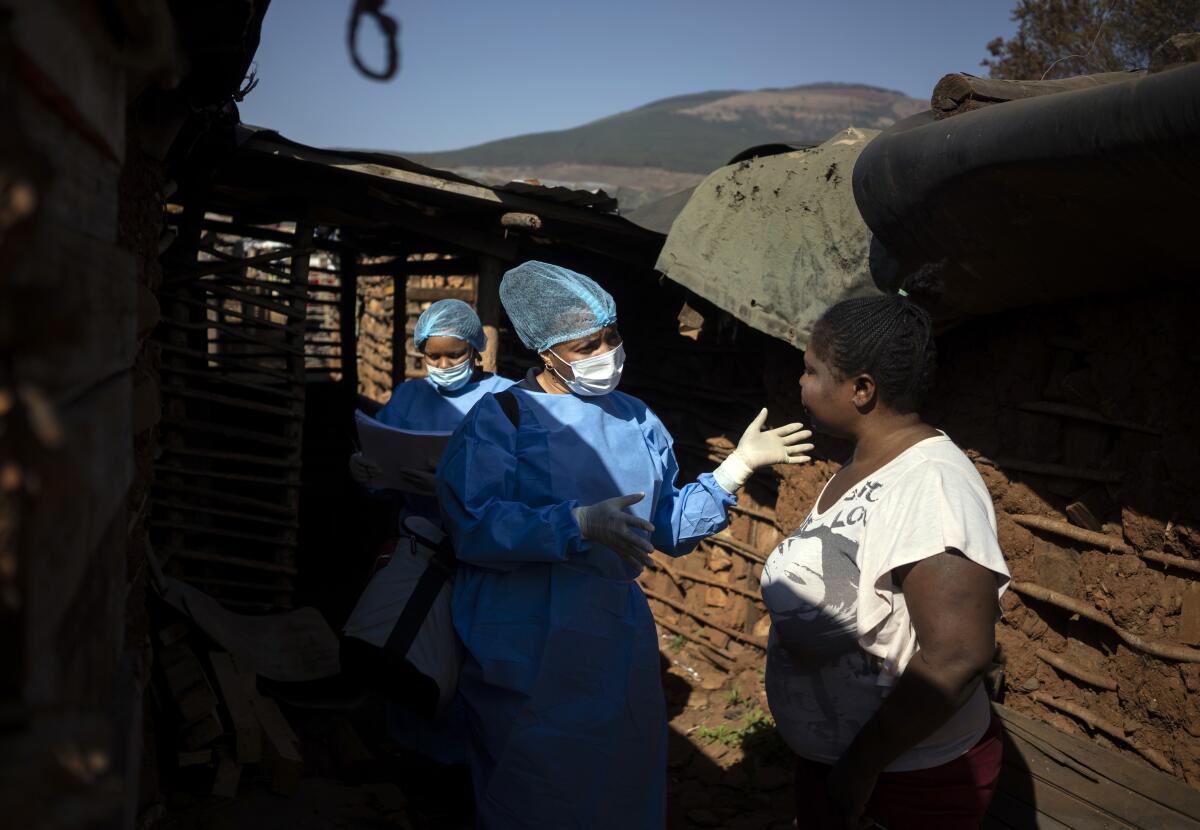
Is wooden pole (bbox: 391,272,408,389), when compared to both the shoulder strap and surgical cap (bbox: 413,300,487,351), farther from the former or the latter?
the shoulder strap

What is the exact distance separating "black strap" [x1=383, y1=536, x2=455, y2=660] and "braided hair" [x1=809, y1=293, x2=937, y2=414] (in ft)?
5.00

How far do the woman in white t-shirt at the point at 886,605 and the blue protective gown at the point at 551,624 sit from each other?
0.68 m

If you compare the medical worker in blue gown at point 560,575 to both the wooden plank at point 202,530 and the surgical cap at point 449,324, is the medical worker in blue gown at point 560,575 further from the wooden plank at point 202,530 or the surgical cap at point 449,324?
the wooden plank at point 202,530

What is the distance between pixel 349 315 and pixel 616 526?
7611mm

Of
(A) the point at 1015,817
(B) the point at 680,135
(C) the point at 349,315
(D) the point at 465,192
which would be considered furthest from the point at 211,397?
(B) the point at 680,135

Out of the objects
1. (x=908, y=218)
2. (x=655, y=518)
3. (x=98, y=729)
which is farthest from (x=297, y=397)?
(x=98, y=729)

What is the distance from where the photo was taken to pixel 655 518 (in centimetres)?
300

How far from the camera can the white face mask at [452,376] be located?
4504 mm

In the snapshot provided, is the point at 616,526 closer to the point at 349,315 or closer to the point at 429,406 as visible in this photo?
the point at 429,406

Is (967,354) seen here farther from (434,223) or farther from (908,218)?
(434,223)

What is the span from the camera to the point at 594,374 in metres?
2.81

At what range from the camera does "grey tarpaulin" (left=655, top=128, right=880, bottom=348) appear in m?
3.80

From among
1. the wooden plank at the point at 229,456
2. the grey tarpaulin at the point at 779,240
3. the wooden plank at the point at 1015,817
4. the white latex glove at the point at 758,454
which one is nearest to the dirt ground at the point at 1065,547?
the wooden plank at the point at 1015,817

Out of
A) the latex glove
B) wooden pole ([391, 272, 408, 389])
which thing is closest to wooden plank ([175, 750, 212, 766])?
the latex glove
